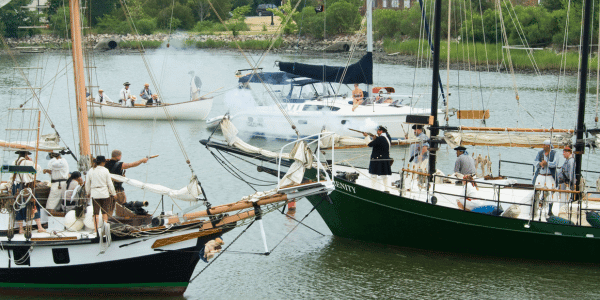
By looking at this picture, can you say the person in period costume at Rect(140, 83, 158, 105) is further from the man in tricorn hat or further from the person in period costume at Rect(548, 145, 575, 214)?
the person in period costume at Rect(548, 145, 575, 214)

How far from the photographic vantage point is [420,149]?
17.5 m

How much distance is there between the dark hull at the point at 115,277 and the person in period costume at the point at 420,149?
6.05 metres

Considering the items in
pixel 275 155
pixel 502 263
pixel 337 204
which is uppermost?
pixel 275 155

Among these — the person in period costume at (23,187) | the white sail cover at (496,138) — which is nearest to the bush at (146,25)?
the white sail cover at (496,138)

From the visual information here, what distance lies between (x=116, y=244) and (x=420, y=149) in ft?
25.4

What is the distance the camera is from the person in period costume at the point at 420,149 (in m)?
17.3

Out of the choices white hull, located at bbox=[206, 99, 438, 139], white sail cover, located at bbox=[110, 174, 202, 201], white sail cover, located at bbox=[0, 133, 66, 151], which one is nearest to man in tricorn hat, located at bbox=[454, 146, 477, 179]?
white sail cover, located at bbox=[110, 174, 202, 201]

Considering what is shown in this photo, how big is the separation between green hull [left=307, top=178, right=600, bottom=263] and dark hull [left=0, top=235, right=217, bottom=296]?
3.20 m

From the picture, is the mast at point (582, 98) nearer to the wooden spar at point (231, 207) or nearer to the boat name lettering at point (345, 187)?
the boat name lettering at point (345, 187)

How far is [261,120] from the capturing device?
31281mm

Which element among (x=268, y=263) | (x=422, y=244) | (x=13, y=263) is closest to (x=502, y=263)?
(x=422, y=244)

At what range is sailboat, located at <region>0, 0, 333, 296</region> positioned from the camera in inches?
527

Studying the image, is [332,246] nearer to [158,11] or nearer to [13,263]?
[13,263]

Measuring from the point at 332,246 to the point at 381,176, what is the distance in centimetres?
207
